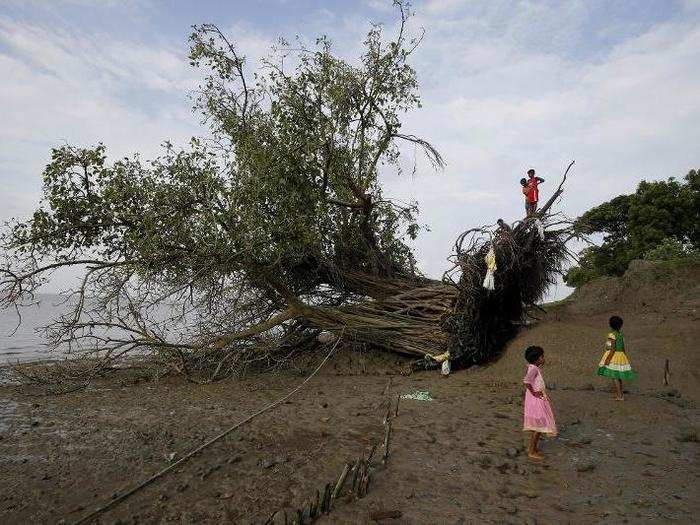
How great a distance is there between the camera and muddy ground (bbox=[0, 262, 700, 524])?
4.44 meters

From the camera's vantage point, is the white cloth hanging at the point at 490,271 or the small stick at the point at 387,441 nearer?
the small stick at the point at 387,441

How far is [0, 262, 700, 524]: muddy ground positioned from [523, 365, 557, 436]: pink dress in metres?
0.40

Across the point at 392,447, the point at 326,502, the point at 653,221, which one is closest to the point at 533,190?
the point at 392,447

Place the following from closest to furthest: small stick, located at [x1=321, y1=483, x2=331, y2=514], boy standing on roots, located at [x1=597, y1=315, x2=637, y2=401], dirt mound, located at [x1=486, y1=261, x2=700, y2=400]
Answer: small stick, located at [x1=321, y1=483, x2=331, y2=514] < boy standing on roots, located at [x1=597, y1=315, x2=637, y2=401] < dirt mound, located at [x1=486, y1=261, x2=700, y2=400]

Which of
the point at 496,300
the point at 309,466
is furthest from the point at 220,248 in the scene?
the point at 496,300

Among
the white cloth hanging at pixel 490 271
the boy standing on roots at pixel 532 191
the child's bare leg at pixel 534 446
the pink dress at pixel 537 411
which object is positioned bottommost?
the child's bare leg at pixel 534 446

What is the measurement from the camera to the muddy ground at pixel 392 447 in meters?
4.44

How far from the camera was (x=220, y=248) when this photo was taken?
1027 cm

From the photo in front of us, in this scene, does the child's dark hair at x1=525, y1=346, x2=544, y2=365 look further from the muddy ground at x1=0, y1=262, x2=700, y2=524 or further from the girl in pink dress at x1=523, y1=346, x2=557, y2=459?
the muddy ground at x1=0, y1=262, x2=700, y2=524

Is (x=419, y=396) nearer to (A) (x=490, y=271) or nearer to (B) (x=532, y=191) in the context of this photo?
(A) (x=490, y=271)

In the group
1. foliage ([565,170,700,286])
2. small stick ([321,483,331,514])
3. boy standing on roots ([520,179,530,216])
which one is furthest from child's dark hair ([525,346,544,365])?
foliage ([565,170,700,286])

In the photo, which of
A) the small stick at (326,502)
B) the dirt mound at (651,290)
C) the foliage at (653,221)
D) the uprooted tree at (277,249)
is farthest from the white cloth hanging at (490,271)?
the foliage at (653,221)

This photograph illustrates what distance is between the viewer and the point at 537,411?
5.73m

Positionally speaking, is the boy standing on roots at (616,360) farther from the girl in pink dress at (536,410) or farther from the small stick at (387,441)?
the small stick at (387,441)
